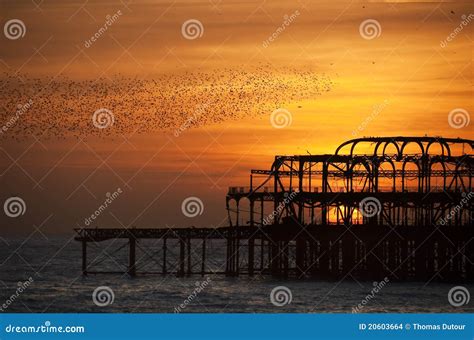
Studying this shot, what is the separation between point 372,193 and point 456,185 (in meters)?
4.66

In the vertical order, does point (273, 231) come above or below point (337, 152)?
below

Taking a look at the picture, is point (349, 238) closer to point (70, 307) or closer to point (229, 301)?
point (229, 301)

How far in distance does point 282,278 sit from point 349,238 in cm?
455

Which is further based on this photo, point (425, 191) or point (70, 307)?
point (425, 191)

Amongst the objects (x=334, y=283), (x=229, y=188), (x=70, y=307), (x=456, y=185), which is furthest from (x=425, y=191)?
(x=70, y=307)

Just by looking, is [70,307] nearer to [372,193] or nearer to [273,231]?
[273,231]

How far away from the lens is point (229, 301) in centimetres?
5669

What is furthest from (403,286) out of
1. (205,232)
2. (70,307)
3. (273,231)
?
(70,307)

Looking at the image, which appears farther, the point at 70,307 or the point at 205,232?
the point at 205,232

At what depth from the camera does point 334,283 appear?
64.9 meters

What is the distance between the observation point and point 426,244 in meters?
65.8

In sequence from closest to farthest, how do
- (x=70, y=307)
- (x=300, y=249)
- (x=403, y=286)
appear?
(x=70, y=307) → (x=403, y=286) → (x=300, y=249)

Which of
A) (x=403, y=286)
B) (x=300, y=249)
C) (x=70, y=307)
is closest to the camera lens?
(x=70, y=307)

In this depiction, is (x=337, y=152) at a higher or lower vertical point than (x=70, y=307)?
higher
